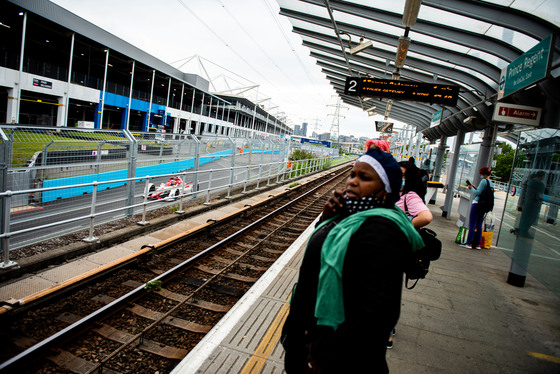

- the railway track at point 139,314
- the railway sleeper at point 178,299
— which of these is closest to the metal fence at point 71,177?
the railway track at point 139,314

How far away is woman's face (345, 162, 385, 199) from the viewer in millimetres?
1659

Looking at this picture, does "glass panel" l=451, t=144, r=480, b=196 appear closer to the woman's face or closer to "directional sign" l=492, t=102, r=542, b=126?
"directional sign" l=492, t=102, r=542, b=126

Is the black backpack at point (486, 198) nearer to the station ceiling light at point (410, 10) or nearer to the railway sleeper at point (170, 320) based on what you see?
the station ceiling light at point (410, 10)

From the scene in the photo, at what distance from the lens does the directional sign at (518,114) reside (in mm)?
6184

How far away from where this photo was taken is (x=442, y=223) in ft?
37.4

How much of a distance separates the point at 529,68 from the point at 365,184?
4.89 m

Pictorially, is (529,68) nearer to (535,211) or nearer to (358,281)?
(535,211)

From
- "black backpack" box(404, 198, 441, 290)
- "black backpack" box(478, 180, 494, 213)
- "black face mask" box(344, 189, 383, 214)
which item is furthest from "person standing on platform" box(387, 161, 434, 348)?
"black backpack" box(478, 180, 494, 213)

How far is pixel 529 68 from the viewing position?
4898mm

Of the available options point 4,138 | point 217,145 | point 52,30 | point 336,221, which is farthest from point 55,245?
point 52,30

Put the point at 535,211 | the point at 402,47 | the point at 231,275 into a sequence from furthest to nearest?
the point at 402,47 → the point at 231,275 → the point at 535,211

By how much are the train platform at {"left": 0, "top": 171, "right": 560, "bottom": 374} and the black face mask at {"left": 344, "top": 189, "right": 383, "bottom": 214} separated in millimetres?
2122

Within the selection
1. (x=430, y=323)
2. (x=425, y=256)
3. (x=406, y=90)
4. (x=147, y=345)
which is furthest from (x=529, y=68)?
(x=147, y=345)

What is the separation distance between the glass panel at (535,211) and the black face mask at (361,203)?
423 cm
